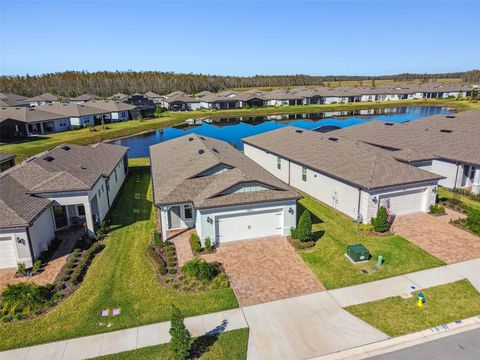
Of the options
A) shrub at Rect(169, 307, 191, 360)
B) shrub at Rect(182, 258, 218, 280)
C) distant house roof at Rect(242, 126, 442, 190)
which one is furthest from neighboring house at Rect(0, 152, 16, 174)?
shrub at Rect(169, 307, 191, 360)

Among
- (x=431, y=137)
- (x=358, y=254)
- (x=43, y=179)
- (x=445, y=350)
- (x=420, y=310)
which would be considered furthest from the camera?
(x=431, y=137)

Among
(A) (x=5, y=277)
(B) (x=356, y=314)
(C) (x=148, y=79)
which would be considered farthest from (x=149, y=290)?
(C) (x=148, y=79)

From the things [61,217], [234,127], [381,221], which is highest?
[234,127]

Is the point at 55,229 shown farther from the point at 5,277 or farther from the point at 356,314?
the point at 356,314

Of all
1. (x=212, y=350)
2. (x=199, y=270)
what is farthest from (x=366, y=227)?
(x=212, y=350)

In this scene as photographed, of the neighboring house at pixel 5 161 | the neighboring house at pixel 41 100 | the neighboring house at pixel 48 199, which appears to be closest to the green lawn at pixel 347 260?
the neighboring house at pixel 48 199

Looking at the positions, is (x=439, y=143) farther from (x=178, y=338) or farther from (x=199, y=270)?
(x=178, y=338)

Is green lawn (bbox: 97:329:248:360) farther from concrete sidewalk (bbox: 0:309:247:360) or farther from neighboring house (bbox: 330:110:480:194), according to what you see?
neighboring house (bbox: 330:110:480:194)

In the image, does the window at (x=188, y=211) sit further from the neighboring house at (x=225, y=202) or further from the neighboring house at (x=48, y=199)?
the neighboring house at (x=48, y=199)
